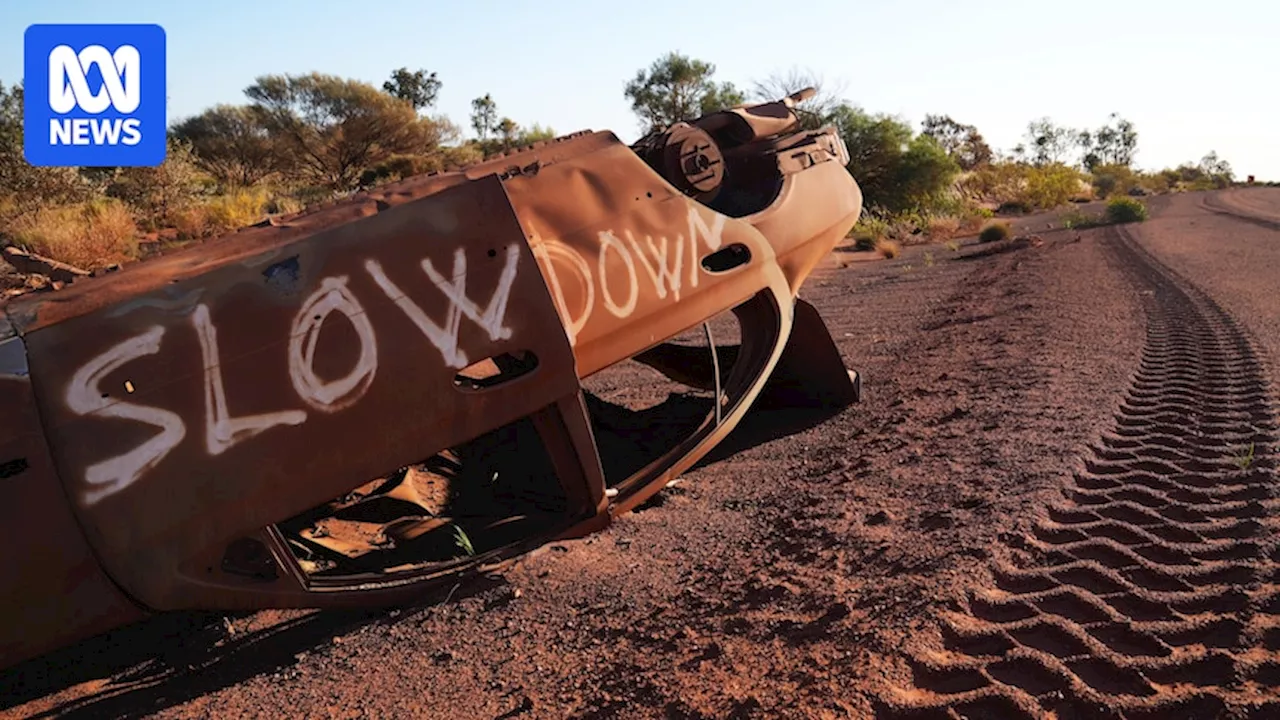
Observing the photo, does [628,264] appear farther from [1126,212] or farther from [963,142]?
[963,142]

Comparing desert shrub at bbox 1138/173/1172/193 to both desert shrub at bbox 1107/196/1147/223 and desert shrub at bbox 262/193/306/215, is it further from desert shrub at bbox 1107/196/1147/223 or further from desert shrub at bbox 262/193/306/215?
desert shrub at bbox 262/193/306/215

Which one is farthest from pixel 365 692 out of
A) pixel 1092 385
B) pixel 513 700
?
pixel 1092 385

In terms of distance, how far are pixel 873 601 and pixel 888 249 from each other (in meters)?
18.6

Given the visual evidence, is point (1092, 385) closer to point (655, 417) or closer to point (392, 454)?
point (655, 417)

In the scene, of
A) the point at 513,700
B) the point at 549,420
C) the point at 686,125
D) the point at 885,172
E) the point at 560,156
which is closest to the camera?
the point at 513,700

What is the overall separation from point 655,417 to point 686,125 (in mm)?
2168

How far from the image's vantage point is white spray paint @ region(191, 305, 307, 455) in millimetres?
3184

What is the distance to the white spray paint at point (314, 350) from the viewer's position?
3.32m

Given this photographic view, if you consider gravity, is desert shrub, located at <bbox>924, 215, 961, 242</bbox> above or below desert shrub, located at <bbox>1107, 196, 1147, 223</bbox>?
below

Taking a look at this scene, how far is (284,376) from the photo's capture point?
3.30 m

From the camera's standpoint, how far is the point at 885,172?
1204 inches

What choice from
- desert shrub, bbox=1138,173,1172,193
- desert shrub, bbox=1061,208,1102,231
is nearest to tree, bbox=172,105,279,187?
desert shrub, bbox=1061,208,1102,231

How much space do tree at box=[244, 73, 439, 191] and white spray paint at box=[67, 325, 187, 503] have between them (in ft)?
93.1

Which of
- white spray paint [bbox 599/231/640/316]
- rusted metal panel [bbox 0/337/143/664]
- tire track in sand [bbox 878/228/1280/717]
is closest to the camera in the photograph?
tire track in sand [bbox 878/228/1280/717]
